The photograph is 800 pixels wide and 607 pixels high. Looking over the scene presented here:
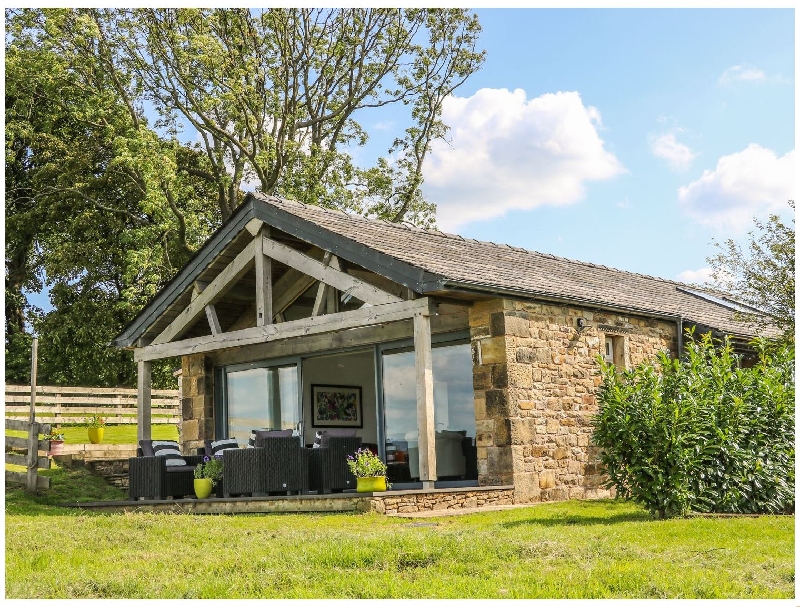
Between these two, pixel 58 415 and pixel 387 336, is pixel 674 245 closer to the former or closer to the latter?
pixel 387 336

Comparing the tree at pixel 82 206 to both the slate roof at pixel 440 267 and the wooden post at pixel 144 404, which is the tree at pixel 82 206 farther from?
the slate roof at pixel 440 267

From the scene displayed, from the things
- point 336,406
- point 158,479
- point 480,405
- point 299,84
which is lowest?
point 158,479

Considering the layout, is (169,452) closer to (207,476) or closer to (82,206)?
(207,476)

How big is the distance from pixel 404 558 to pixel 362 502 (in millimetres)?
3813

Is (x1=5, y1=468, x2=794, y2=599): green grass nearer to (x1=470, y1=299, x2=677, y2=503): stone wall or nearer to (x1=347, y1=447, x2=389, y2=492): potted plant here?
(x1=347, y1=447, x2=389, y2=492): potted plant

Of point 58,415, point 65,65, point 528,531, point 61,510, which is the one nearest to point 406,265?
point 528,531

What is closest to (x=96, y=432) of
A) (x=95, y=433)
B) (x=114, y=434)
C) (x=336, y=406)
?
(x=95, y=433)

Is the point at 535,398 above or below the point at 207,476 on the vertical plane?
above

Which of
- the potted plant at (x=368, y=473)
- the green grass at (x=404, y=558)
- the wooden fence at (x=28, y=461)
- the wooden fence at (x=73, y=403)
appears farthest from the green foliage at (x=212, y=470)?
the wooden fence at (x=73, y=403)

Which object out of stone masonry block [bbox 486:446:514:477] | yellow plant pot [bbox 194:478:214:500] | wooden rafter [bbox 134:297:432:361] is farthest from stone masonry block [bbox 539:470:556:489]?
yellow plant pot [bbox 194:478:214:500]

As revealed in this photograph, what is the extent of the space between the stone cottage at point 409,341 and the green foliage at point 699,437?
205cm

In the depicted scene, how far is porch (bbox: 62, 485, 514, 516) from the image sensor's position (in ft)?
35.8

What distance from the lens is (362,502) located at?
10828 millimetres

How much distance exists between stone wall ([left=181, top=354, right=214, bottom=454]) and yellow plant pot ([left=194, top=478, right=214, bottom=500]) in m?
3.45
